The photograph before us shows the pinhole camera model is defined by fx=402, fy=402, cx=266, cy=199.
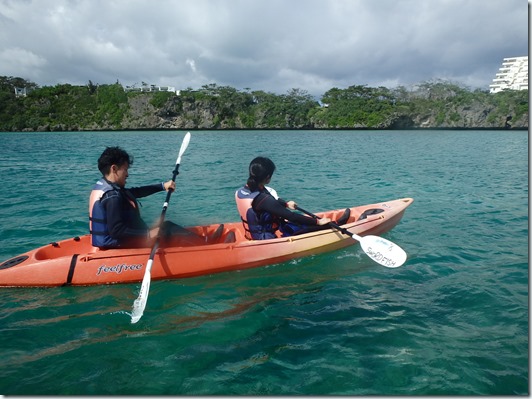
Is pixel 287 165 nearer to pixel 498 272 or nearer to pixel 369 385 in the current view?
pixel 498 272

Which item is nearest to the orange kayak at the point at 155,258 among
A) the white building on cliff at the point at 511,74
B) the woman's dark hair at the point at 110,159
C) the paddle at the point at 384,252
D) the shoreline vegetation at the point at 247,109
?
the paddle at the point at 384,252

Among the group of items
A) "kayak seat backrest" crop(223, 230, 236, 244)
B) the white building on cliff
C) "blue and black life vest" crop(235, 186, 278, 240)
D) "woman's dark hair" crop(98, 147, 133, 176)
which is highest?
the white building on cliff

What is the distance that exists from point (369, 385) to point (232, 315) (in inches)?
73.2

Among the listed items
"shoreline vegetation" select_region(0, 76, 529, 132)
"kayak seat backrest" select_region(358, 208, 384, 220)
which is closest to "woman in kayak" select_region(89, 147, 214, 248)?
"kayak seat backrest" select_region(358, 208, 384, 220)

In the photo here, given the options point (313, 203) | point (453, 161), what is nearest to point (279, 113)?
point (453, 161)

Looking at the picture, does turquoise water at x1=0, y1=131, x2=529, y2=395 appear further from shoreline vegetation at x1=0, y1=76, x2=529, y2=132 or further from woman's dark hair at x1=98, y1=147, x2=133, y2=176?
shoreline vegetation at x1=0, y1=76, x2=529, y2=132

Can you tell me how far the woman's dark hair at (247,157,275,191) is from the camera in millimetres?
5902

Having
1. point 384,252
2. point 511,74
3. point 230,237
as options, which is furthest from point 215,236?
point 511,74

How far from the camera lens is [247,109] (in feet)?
350

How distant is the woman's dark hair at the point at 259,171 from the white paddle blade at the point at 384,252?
74.3 inches

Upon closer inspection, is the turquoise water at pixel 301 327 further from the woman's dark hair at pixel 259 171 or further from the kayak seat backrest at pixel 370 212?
the woman's dark hair at pixel 259 171

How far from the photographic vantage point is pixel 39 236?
26.7ft

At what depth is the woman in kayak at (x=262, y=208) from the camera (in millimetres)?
5914

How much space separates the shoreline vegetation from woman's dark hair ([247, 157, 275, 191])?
94139mm
